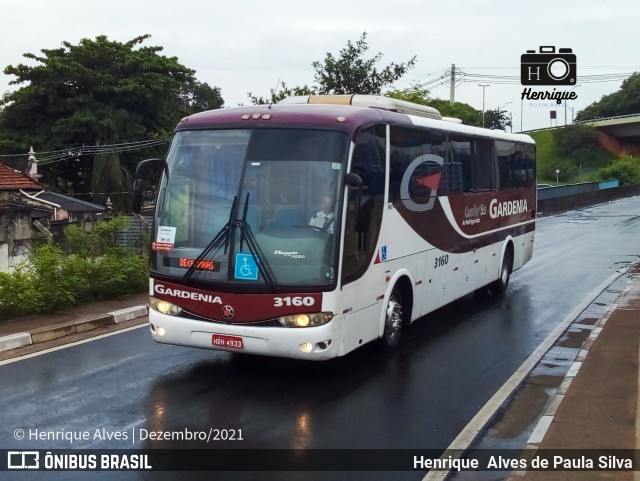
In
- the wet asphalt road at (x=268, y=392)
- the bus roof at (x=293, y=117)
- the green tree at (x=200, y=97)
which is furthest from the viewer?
the green tree at (x=200, y=97)

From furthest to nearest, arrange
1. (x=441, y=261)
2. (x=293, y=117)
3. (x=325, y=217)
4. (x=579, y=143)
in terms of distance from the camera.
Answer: (x=579, y=143) → (x=441, y=261) → (x=293, y=117) → (x=325, y=217)

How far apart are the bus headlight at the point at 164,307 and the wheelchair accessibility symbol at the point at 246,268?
0.91 m

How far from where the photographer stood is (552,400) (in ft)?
25.9

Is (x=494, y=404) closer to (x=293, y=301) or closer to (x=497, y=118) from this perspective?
(x=293, y=301)

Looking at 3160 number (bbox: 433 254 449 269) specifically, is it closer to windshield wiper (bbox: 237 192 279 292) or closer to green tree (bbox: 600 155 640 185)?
windshield wiper (bbox: 237 192 279 292)

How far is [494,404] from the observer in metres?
7.69

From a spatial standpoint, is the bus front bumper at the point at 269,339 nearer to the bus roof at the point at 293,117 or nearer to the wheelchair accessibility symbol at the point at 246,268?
the wheelchair accessibility symbol at the point at 246,268

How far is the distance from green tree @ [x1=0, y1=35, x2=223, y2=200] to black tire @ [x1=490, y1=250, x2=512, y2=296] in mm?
30312

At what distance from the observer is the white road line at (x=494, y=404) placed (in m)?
6.28

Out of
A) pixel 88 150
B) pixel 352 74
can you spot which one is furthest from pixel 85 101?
pixel 352 74

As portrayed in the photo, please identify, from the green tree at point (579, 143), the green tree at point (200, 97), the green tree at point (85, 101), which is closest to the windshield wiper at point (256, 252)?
the green tree at point (85, 101)

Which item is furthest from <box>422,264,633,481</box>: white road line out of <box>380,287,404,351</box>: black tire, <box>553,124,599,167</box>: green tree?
<box>553,124,599,167</box>: green tree

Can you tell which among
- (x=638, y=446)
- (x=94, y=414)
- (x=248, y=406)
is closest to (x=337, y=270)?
(x=248, y=406)

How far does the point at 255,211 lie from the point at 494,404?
3.26 m
